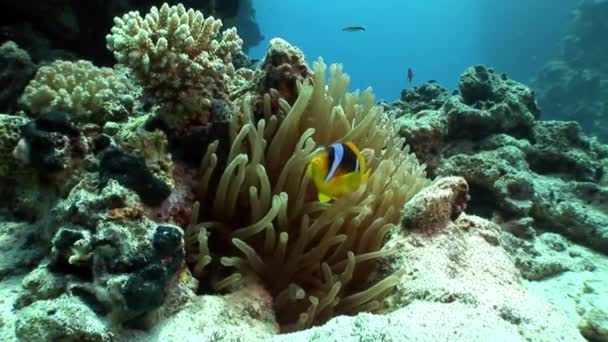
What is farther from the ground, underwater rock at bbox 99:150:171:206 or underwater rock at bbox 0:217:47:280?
underwater rock at bbox 99:150:171:206

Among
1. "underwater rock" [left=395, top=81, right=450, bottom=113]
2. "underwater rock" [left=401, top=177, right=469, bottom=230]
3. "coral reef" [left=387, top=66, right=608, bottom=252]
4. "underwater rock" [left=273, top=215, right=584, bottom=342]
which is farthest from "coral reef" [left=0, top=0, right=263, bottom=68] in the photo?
"underwater rock" [left=273, top=215, right=584, bottom=342]

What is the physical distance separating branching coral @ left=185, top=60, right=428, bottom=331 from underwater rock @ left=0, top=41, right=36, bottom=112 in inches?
90.5

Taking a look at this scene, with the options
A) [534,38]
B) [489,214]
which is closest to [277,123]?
[489,214]

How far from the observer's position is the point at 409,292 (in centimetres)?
220

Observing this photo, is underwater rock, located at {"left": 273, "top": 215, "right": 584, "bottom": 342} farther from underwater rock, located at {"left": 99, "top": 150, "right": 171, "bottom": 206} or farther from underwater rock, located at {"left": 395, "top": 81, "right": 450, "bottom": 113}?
underwater rock, located at {"left": 395, "top": 81, "right": 450, "bottom": 113}

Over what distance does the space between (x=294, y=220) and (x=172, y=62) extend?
3.60ft

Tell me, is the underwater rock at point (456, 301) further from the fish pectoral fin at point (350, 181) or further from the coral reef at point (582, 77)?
the coral reef at point (582, 77)

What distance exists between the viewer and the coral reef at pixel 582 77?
64.1 feet

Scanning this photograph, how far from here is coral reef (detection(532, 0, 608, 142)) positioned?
19.5 meters

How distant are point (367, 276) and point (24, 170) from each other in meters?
1.85

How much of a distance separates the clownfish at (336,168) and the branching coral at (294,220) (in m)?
0.21

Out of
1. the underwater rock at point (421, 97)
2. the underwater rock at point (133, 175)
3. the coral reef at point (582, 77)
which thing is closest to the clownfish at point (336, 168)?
the underwater rock at point (133, 175)

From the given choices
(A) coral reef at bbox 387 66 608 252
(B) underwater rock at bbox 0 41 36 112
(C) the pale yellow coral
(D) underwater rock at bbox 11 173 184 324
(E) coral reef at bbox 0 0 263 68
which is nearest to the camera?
(D) underwater rock at bbox 11 173 184 324

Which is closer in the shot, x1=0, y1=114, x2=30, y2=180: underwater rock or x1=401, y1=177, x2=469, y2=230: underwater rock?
x1=0, y1=114, x2=30, y2=180: underwater rock
